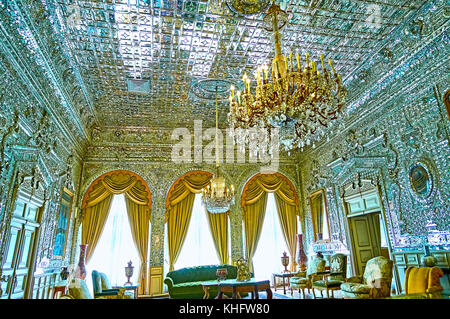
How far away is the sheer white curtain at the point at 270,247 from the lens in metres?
7.66

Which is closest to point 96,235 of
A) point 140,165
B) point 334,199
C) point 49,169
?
point 140,165

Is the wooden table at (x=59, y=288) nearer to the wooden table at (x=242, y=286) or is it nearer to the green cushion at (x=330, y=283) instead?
the wooden table at (x=242, y=286)

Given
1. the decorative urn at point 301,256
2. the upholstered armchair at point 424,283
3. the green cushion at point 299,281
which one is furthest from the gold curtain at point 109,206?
the upholstered armchair at point 424,283

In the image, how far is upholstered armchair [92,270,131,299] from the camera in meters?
4.82

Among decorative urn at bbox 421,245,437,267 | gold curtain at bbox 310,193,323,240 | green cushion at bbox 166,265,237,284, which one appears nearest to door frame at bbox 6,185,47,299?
green cushion at bbox 166,265,237,284

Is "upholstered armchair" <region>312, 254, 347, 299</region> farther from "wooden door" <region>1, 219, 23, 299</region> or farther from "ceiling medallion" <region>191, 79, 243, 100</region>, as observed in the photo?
"wooden door" <region>1, 219, 23, 299</region>

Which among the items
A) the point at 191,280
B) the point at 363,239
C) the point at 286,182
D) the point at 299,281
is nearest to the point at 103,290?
the point at 191,280

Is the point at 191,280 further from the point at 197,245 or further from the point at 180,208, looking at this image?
the point at 180,208

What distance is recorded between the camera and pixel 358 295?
4203 mm

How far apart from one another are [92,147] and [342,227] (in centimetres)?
622

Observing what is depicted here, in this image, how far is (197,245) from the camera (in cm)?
750

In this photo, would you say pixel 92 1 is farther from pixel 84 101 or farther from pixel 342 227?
pixel 342 227

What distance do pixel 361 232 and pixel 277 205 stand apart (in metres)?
2.43

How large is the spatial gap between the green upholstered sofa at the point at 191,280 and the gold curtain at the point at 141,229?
93 centimetres
